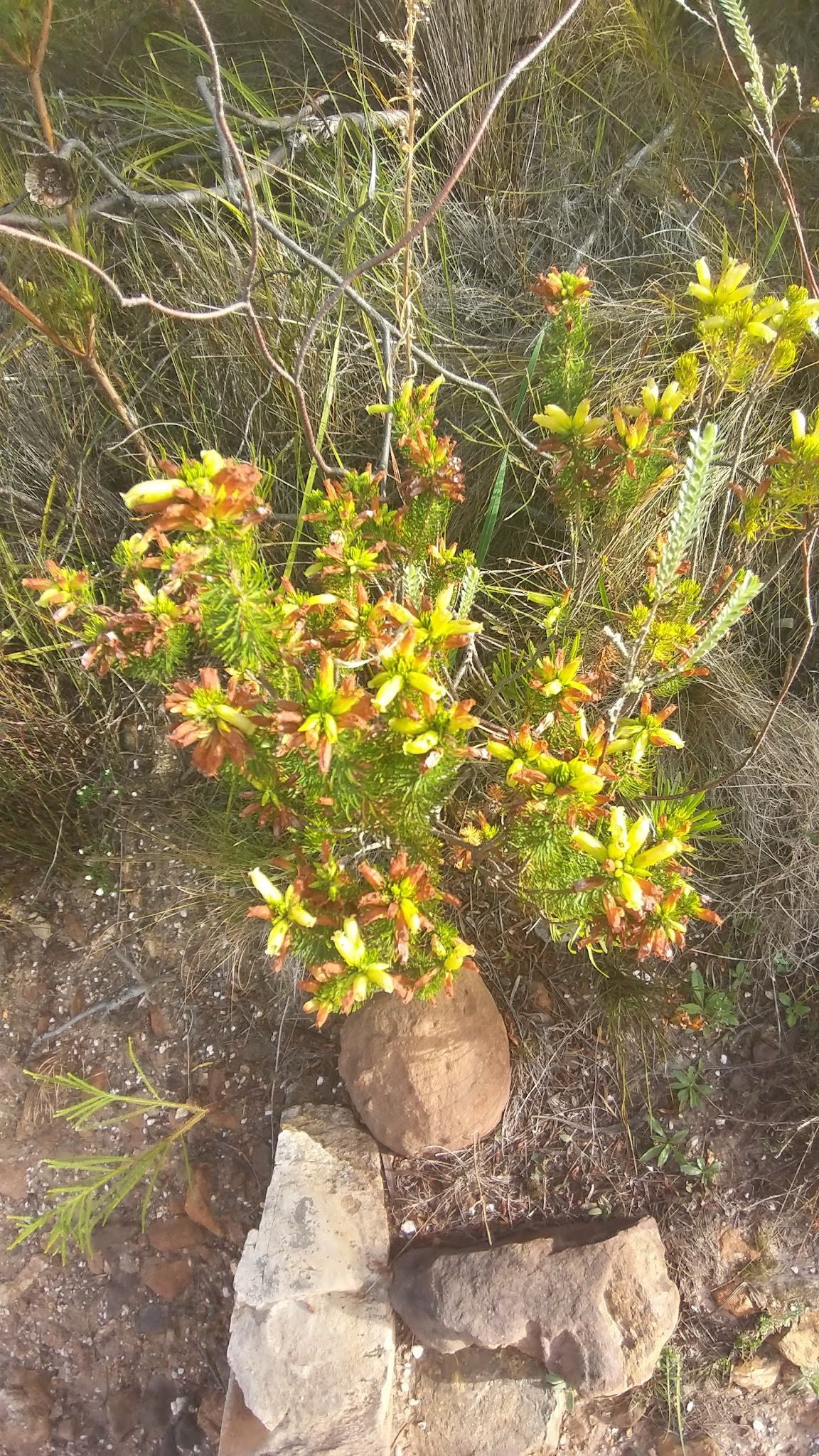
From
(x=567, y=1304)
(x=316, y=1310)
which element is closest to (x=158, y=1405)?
(x=316, y=1310)

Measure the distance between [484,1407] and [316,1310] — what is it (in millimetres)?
429

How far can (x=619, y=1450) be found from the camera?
1937 millimetres

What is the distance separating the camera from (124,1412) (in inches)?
82.0

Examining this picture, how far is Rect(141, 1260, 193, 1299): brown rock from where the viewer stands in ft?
6.91

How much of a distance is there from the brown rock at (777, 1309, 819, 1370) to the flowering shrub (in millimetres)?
1136

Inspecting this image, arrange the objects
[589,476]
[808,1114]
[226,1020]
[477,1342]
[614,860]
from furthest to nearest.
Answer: [226,1020]
[808,1114]
[477,1342]
[589,476]
[614,860]

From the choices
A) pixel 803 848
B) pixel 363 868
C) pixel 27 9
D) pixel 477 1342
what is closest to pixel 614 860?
pixel 363 868

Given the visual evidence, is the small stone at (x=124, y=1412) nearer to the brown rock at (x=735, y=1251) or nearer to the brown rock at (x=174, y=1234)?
the brown rock at (x=174, y=1234)

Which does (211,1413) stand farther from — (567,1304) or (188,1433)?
(567,1304)

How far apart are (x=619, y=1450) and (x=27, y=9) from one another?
366cm

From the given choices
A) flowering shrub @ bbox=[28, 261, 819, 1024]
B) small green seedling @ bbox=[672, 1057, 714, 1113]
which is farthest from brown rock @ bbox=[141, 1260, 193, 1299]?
small green seedling @ bbox=[672, 1057, 714, 1113]

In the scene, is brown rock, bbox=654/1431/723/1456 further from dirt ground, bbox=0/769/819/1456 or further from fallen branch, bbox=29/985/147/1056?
fallen branch, bbox=29/985/147/1056

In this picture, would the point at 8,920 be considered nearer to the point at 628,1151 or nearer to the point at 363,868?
the point at 363,868

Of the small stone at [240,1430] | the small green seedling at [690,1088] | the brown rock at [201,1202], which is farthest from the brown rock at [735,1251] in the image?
the brown rock at [201,1202]
